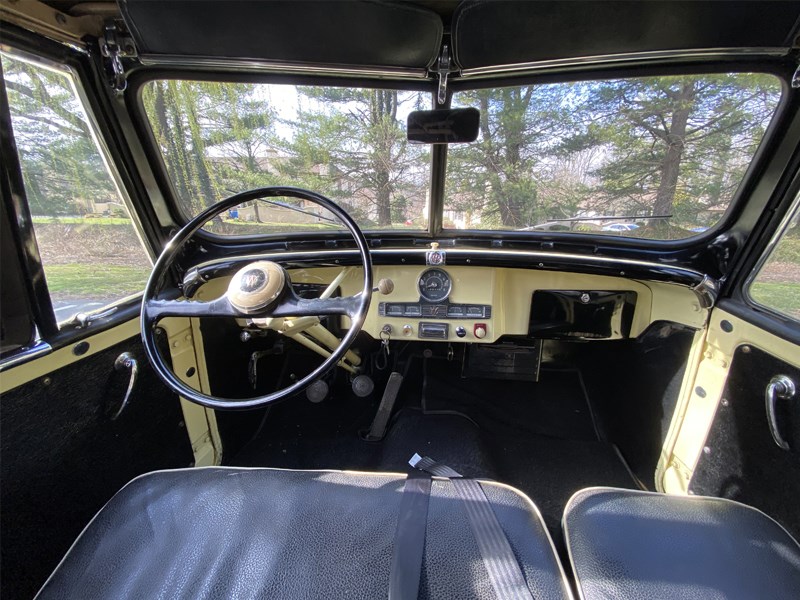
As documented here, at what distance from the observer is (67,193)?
136cm

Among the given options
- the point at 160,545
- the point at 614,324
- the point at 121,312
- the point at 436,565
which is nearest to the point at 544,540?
the point at 436,565

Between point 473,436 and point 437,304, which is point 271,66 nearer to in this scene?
point 437,304

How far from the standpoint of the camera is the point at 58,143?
4.36 feet

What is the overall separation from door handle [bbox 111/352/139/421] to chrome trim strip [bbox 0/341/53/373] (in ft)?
0.86

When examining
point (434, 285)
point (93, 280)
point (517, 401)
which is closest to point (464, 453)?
point (517, 401)

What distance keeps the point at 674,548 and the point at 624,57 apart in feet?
4.88

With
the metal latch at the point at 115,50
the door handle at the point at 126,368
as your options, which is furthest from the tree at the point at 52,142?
the door handle at the point at 126,368

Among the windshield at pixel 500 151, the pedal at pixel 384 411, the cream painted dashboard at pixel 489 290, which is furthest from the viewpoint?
the pedal at pixel 384 411

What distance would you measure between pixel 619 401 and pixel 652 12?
1938mm

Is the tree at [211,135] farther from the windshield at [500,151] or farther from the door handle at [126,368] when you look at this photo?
the door handle at [126,368]

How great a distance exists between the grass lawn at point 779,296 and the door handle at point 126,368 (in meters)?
2.37

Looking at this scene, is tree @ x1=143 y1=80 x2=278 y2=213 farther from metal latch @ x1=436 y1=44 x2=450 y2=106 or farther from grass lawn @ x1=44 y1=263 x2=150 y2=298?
metal latch @ x1=436 y1=44 x2=450 y2=106

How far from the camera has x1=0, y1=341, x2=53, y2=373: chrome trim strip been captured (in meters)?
1.07

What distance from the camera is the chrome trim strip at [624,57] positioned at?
1174 mm
